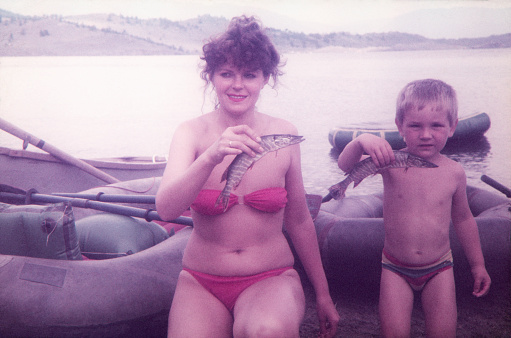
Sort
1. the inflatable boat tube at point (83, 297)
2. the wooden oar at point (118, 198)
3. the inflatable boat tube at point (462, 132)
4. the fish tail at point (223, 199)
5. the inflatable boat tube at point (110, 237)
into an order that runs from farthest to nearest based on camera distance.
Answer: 1. the inflatable boat tube at point (462, 132)
2. the wooden oar at point (118, 198)
3. the inflatable boat tube at point (110, 237)
4. the inflatable boat tube at point (83, 297)
5. the fish tail at point (223, 199)

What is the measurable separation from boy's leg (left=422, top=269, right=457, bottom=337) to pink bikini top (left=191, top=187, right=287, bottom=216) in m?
1.08

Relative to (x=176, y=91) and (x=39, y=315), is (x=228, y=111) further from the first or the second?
(x=176, y=91)

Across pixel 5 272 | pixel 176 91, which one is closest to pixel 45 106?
pixel 176 91

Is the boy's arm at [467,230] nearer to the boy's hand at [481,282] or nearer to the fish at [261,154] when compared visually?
the boy's hand at [481,282]

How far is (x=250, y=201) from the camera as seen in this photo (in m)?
2.58

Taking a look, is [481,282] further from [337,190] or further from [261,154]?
[261,154]

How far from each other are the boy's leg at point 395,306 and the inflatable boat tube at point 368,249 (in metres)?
0.99

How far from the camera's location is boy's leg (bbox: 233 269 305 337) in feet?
7.05

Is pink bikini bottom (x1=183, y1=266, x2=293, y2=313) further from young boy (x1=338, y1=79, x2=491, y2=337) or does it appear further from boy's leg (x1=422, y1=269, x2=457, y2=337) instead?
boy's leg (x1=422, y1=269, x2=457, y2=337)

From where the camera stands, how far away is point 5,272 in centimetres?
309

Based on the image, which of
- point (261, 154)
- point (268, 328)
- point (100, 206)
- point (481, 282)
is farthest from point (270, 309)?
point (100, 206)

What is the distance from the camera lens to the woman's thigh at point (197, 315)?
2.32 m

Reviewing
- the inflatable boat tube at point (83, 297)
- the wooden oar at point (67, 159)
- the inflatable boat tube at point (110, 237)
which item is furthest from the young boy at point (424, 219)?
the wooden oar at point (67, 159)

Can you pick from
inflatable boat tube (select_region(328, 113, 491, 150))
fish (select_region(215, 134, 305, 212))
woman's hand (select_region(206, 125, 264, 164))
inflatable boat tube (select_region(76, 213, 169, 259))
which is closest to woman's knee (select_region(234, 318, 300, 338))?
fish (select_region(215, 134, 305, 212))
